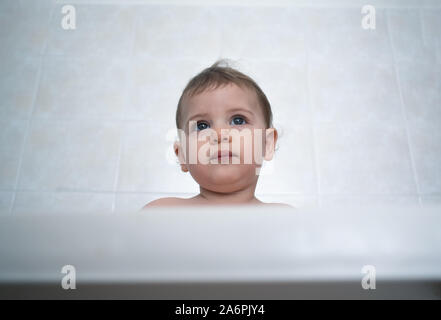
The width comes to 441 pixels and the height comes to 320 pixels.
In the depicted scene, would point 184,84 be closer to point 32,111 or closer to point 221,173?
point 32,111

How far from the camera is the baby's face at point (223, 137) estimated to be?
24.0 inches

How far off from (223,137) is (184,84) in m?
0.64

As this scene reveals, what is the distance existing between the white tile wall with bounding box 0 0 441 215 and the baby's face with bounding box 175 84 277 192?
1.28 feet

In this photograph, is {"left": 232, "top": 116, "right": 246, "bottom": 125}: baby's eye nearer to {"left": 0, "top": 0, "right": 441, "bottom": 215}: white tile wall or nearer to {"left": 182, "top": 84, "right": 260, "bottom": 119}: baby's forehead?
{"left": 182, "top": 84, "right": 260, "bottom": 119}: baby's forehead

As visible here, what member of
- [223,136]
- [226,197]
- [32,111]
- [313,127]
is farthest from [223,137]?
[32,111]

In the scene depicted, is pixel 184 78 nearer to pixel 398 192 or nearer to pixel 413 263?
pixel 398 192

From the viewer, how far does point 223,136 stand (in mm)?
622

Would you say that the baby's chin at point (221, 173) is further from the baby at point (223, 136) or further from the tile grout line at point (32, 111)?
the tile grout line at point (32, 111)

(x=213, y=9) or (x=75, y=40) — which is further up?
(x=213, y=9)

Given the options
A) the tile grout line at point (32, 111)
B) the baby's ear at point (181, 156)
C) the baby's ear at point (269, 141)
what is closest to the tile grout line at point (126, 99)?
the tile grout line at point (32, 111)

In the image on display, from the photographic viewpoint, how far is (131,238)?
0.71 feet

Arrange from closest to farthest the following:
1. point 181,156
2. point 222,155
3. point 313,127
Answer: point 222,155 → point 181,156 → point 313,127
